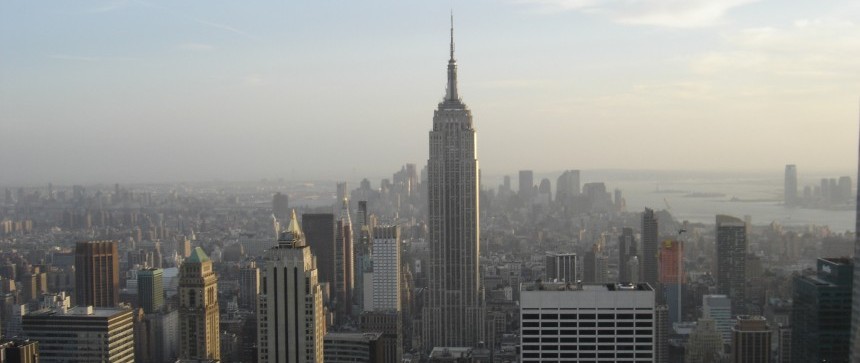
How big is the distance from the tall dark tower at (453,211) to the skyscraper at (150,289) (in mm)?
10993

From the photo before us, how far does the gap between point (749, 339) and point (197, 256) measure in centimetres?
978

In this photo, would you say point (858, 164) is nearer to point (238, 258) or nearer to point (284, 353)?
point (284, 353)

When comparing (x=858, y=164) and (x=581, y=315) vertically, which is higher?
(x=858, y=164)

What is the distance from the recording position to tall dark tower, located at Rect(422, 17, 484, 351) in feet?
98.7

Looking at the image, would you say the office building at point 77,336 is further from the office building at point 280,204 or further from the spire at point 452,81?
the spire at point 452,81

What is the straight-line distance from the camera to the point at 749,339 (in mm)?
17484

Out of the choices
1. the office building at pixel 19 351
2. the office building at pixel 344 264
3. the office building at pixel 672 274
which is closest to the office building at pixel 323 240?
the office building at pixel 344 264

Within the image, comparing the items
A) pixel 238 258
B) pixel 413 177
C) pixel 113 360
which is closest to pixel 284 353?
pixel 113 360

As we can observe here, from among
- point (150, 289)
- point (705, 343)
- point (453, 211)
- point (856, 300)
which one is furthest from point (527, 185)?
point (453, 211)

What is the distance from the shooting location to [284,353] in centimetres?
1255

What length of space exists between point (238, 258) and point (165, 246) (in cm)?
194

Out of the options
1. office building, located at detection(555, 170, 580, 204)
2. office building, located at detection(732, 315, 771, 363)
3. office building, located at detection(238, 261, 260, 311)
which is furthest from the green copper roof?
office building, located at detection(732, 315, 771, 363)

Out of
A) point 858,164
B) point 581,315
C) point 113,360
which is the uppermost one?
point 858,164

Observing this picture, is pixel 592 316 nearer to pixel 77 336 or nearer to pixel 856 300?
pixel 856 300
